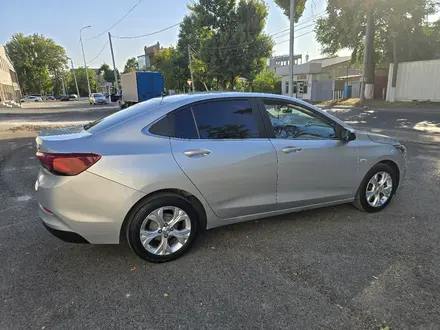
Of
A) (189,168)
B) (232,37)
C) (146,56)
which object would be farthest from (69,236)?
(146,56)

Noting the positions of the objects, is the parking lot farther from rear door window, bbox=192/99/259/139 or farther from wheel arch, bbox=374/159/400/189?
rear door window, bbox=192/99/259/139

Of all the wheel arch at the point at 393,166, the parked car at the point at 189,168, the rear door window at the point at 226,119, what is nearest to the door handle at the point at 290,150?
the parked car at the point at 189,168

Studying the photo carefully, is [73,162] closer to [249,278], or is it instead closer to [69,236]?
[69,236]

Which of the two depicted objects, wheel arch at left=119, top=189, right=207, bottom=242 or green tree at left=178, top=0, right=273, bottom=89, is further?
green tree at left=178, top=0, right=273, bottom=89

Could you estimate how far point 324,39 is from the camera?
2692 centimetres

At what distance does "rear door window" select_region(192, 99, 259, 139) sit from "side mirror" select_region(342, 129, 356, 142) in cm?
114

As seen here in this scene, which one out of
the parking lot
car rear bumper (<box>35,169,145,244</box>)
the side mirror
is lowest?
the parking lot

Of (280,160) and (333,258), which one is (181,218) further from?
(333,258)

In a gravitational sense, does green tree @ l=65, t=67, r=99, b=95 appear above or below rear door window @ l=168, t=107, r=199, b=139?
above

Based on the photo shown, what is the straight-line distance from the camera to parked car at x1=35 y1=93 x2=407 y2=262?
2.75m

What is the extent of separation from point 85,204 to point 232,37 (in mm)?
27911

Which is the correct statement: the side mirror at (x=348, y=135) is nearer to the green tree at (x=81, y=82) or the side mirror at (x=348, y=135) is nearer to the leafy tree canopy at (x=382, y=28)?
the leafy tree canopy at (x=382, y=28)

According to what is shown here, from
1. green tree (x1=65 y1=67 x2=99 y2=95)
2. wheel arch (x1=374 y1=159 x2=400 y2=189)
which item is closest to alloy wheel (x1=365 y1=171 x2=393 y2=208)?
wheel arch (x1=374 y1=159 x2=400 y2=189)

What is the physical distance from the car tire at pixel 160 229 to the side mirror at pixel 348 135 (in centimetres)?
198
